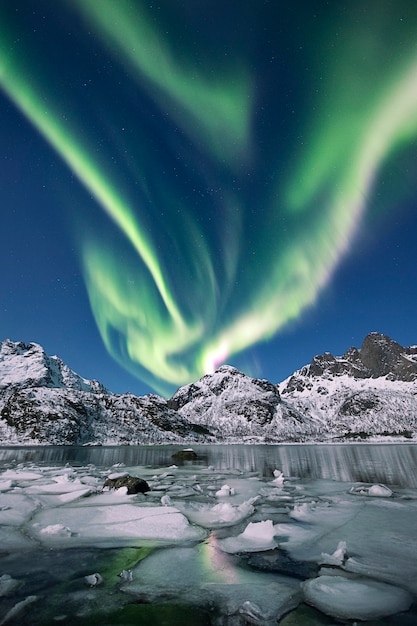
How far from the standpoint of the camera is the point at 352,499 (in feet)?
54.6

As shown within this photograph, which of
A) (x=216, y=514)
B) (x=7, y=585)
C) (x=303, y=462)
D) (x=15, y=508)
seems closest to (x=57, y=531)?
(x=7, y=585)

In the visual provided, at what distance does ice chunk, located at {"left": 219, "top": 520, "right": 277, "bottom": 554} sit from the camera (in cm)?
836

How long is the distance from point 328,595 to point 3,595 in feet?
18.0

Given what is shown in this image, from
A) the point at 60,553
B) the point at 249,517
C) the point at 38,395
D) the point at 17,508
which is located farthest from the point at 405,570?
the point at 38,395

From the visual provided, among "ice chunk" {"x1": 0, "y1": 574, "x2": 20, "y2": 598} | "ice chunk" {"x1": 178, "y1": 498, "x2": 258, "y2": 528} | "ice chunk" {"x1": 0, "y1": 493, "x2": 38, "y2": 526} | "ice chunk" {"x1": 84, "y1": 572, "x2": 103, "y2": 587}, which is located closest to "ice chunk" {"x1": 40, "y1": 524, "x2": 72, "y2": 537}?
"ice chunk" {"x1": 0, "y1": 493, "x2": 38, "y2": 526}

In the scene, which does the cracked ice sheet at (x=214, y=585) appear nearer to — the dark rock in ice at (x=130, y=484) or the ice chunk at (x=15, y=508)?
the ice chunk at (x=15, y=508)

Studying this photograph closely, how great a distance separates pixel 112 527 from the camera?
10164mm

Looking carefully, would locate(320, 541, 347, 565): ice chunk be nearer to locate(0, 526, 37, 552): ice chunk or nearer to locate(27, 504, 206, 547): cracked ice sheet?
locate(27, 504, 206, 547): cracked ice sheet

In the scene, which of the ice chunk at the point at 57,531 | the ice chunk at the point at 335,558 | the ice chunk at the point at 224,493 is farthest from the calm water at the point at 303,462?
the ice chunk at the point at 57,531

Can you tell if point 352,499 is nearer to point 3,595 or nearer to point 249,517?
point 249,517

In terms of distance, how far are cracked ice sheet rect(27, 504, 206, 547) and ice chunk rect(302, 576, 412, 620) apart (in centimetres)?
427

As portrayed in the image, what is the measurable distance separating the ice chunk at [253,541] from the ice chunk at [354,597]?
2.37 m

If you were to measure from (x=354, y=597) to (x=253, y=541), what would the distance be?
3762mm

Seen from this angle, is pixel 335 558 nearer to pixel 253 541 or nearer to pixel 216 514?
pixel 253 541
